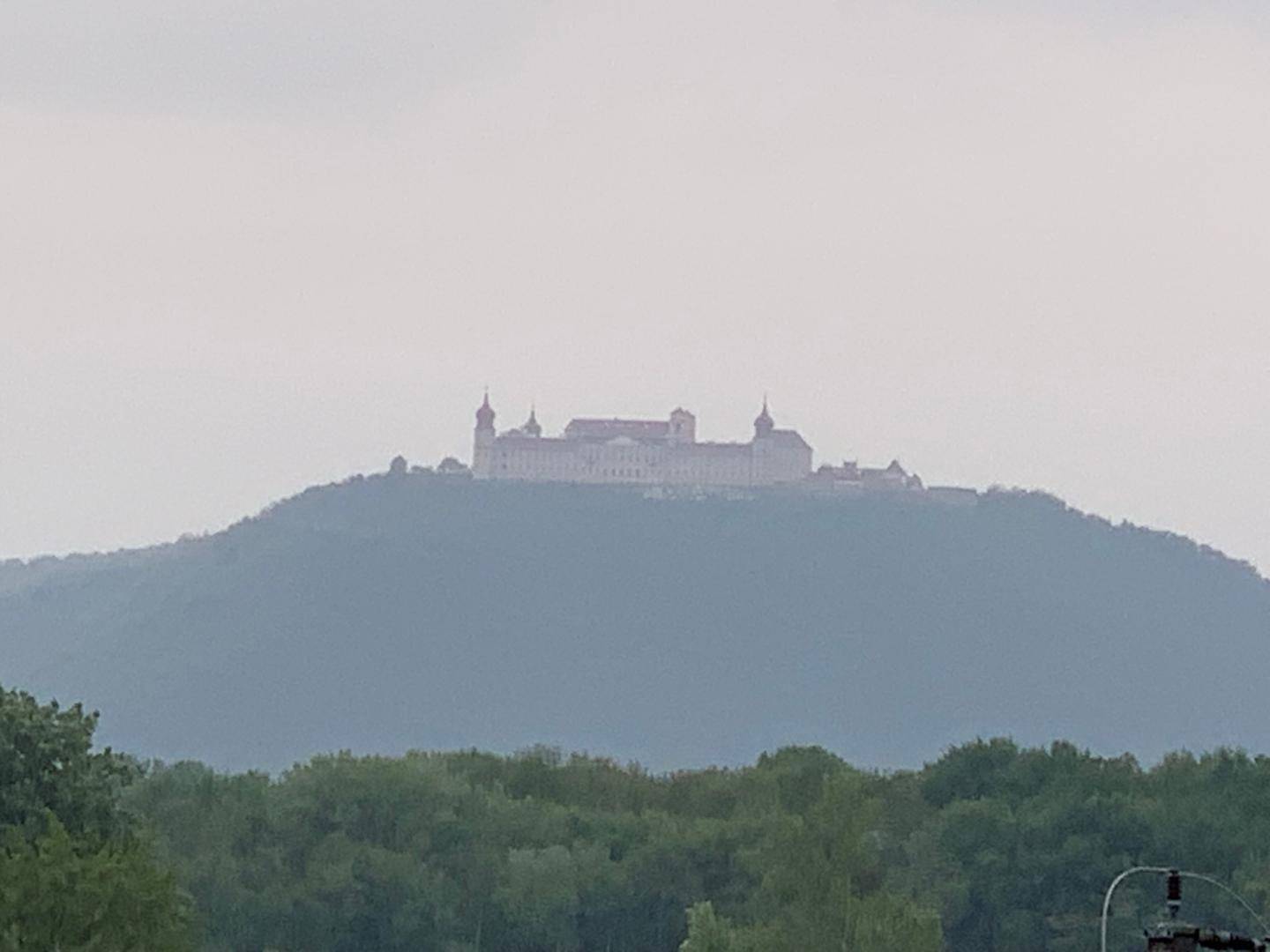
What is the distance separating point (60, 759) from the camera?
4556 centimetres

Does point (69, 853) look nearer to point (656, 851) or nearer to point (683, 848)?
point (656, 851)

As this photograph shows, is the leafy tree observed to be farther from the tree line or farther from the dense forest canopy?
the dense forest canopy

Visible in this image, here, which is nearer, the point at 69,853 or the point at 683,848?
the point at 69,853

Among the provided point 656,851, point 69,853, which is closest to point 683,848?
point 656,851

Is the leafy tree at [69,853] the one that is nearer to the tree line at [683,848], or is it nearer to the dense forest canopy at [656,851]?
the tree line at [683,848]

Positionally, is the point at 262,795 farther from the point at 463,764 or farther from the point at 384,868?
the point at 463,764

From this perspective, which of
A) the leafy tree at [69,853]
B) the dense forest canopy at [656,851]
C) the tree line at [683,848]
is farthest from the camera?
the dense forest canopy at [656,851]

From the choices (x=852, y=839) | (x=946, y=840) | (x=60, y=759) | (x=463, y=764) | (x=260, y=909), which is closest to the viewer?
(x=60, y=759)

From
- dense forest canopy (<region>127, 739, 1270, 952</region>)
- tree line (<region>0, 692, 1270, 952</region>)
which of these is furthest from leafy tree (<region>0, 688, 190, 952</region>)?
dense forest canopy (<region>127, 739, 1270, 952</region>)

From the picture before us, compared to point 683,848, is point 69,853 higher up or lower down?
lower down

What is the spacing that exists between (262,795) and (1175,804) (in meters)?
24.2

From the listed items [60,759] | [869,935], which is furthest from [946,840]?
[60,759]

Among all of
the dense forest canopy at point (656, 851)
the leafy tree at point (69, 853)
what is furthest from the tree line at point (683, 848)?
the leafy tree at point (69, 853)

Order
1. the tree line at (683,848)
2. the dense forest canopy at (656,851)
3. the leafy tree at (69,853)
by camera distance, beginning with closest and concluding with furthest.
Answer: the leafy tree at (69,853) → the tree line at (683,848) → the dense forest canopy at (656,851)
